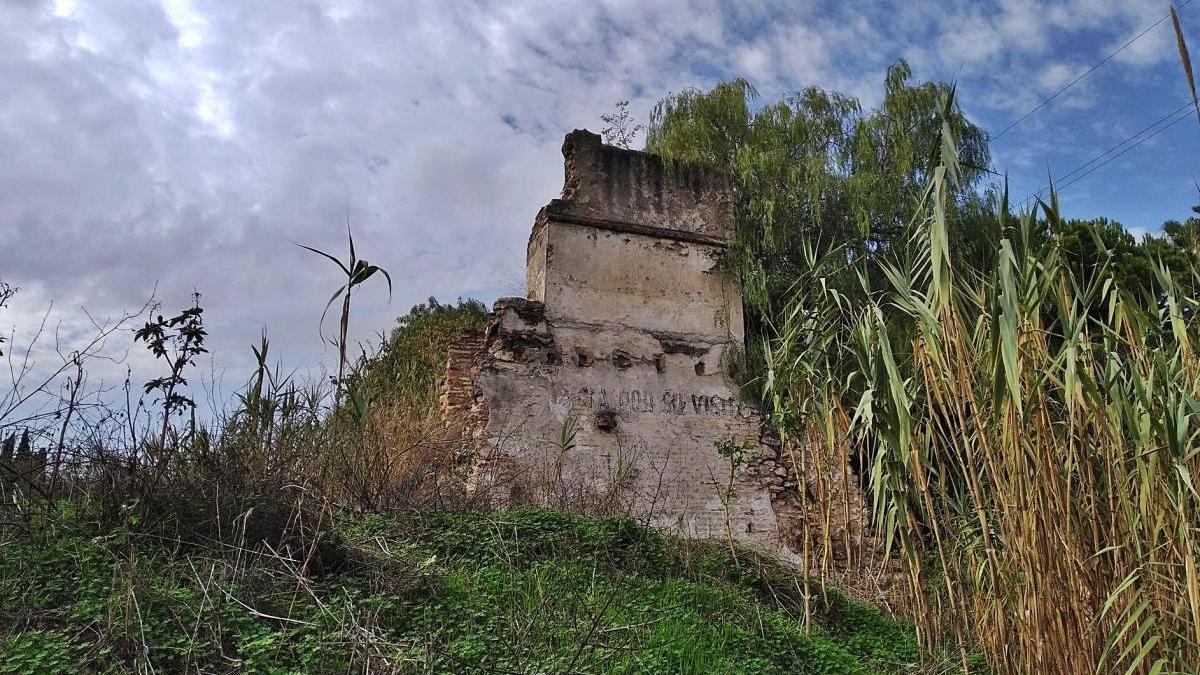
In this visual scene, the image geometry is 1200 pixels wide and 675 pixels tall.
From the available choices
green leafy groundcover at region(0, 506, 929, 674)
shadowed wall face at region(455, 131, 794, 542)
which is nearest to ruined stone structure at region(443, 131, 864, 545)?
shadowed wall face at region(455, 131, 794, 542)

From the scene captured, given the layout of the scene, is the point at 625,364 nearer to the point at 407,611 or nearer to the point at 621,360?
the point at 621,360

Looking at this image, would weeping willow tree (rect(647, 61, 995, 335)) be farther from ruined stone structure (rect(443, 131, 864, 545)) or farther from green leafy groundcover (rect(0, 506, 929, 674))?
green leafy groundcover (rect(0, 506, 929, 674))

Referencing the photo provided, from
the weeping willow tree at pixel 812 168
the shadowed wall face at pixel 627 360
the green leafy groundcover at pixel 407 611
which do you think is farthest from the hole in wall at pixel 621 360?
the green leafy groundcover at pixel 407 611

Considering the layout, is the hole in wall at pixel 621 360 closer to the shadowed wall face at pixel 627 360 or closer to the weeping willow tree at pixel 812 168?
the shadowed wall face at pixel 627 360

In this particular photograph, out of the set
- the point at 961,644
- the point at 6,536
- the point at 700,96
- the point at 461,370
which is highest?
the point at 700,96

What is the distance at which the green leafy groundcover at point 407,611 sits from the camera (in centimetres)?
352

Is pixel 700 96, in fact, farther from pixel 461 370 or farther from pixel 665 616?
pixel 665 616

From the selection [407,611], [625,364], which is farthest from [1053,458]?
[625,364]

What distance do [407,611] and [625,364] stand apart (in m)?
5.05

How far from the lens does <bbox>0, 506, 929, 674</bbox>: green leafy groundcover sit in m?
3.52

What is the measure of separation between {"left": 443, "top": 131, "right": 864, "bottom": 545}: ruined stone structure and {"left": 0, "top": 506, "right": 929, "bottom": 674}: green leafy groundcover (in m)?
2.32

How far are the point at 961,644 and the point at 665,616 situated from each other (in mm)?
1527

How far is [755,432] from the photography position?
9180 millimetres

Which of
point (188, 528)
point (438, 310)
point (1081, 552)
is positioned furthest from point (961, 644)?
point (438, 310)
